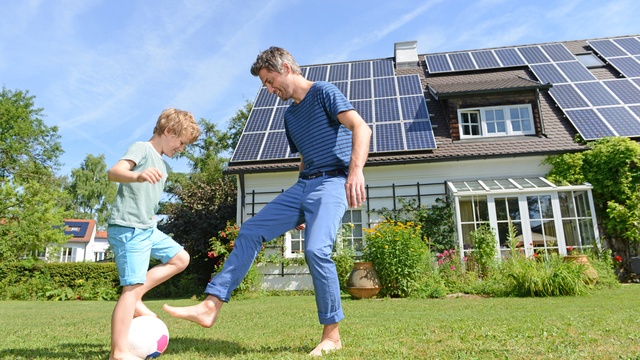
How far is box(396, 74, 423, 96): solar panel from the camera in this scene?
45.0ft

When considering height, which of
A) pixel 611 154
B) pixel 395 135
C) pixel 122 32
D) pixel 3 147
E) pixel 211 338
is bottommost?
pixel 211 338

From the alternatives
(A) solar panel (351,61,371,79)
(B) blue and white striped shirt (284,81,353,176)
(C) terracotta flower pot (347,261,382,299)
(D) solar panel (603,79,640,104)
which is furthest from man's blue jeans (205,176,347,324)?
(A) solar panel (351,61,371,79)

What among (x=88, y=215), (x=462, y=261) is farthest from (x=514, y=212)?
(x=88, y=215)

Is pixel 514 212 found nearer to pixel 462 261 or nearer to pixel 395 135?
pixel 462 261

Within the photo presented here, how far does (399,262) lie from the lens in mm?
8289

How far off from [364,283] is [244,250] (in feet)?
18.4

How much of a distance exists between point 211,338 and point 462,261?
746 cm

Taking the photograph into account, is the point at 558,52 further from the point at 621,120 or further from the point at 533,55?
the point at 621,120

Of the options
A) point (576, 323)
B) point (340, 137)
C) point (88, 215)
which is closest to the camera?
point (340, 137)

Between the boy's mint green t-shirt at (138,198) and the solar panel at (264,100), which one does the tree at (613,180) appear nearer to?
the solar panel at (264,100)

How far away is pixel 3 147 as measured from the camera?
2627 centimetres

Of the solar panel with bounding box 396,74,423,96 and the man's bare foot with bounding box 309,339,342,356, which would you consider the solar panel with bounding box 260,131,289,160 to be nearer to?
the solar panel with bounding box 396,74,423,96

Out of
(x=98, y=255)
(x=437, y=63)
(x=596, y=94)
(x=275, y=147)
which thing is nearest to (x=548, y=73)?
(x=596, y=94)

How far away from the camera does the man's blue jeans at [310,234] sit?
260 cm
